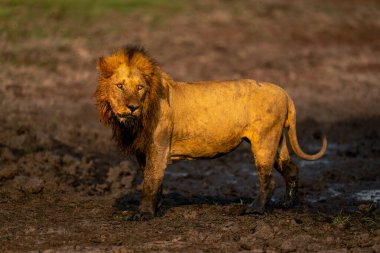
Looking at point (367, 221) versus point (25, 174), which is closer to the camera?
point (367, 221)

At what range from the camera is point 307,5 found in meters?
25.1

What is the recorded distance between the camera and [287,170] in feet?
28.2

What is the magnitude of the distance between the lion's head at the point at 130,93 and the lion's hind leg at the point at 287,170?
4.89ft

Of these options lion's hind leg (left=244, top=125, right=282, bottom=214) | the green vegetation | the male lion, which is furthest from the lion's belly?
the green vegetation

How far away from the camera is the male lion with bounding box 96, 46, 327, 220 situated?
7582 mm

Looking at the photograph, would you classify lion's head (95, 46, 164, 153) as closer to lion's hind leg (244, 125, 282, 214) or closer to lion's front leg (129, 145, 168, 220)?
lion's front leg (129, 145, 168, 220)

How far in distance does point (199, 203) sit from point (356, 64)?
12.4 meters

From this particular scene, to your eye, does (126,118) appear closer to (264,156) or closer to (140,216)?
(140,216)

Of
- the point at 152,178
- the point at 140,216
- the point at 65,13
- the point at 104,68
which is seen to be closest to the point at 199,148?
the point at 152,178

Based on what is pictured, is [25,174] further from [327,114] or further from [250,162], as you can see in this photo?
[327,114]

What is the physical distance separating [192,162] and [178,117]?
4.11 metres

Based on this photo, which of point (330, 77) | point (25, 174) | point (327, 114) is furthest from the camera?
point (330, 77)

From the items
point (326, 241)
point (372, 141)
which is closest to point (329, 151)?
point (372, 141)

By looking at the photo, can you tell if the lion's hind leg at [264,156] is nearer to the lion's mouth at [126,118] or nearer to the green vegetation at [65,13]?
the lion's mouth at [126,118]
